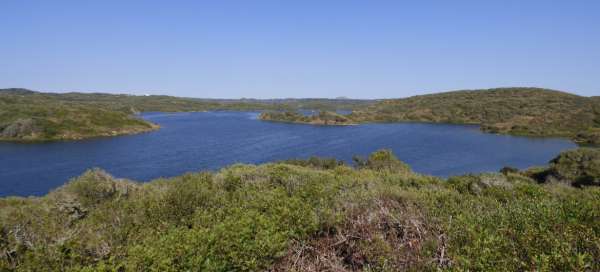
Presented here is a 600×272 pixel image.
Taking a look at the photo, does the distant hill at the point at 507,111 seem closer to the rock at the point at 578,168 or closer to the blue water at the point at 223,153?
the blue water at the point at 223,153

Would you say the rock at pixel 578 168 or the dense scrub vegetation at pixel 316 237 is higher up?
the dense scrub vegetation at pixel 316 237

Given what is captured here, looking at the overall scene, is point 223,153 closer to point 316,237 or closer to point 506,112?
point 316,237

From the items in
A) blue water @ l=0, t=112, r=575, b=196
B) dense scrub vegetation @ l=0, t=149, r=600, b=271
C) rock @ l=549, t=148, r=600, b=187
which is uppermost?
dense scrub vegetation @ l=0, t=149, r=600, b=271

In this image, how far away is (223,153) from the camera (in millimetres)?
58312

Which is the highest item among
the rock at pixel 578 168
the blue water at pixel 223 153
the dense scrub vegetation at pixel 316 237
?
the dense scrub vegetation at pixel 316 237

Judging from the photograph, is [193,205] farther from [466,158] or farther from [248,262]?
[466,158]

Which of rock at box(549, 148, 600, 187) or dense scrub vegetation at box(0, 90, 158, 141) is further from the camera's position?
dense scrub vegetation at box(0, 90, 158, 141)

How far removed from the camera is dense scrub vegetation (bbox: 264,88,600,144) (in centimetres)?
8675

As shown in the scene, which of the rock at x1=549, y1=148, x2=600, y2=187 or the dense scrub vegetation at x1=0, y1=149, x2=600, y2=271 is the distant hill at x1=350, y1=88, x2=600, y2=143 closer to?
the rock at x1=549, y1=148, x2=600, y2=187

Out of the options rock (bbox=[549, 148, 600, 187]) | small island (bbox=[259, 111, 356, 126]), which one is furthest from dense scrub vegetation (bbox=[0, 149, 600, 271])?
small island (bbox=[259, 111, 356, 126])

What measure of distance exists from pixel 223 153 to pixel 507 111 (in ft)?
331

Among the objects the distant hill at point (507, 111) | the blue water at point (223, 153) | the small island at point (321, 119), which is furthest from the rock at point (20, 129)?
the distant hill at point (507, 111)

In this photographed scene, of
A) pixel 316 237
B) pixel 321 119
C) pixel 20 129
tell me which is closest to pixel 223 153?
pixel 20 129

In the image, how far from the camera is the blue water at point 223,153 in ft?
148
